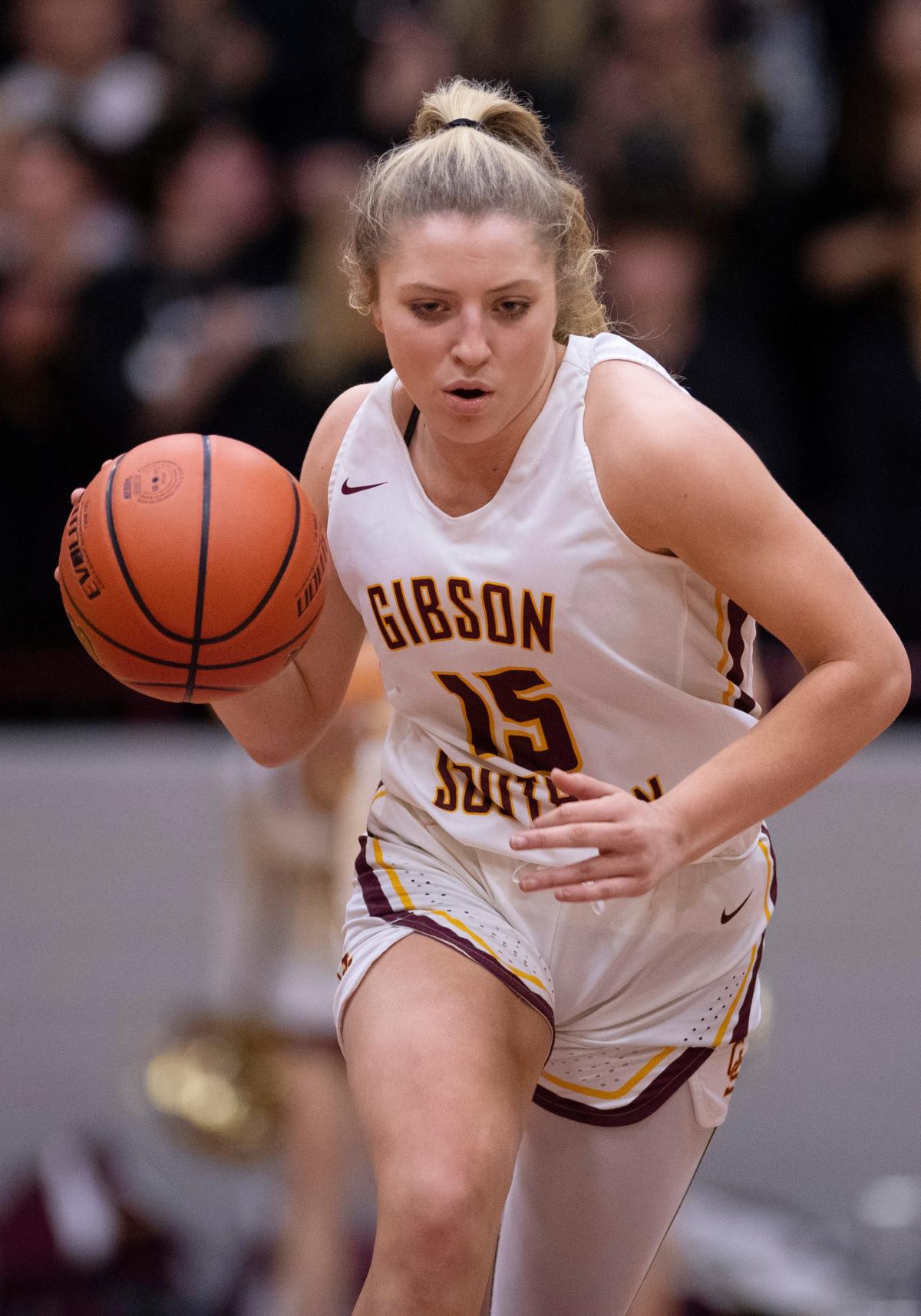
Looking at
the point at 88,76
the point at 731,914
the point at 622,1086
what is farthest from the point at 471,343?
the point at 88,76

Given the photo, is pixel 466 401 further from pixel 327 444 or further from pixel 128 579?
pixel 128 579

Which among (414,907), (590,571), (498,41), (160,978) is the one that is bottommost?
(160,978)

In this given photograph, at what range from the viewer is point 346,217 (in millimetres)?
6520

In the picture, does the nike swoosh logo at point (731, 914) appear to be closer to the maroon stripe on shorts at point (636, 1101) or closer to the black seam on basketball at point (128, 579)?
the maroon stripe on shorts at point (636, 1101)

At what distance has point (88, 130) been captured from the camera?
23.5 ft

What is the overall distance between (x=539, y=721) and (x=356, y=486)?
0.50 metres

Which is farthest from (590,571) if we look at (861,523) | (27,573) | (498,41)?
(498,41)

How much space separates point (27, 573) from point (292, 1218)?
2.55 m

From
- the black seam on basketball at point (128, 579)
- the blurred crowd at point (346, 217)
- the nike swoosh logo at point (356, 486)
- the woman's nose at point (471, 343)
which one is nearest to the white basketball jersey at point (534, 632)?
the nike swoosh logo at point (356, 486)

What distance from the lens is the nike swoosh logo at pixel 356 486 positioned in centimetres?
299

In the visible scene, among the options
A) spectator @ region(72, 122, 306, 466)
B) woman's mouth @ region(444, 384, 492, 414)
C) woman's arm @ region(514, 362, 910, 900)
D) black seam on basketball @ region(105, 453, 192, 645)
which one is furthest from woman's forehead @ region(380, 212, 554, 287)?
spectator @ region(72, 122, 306, 466)

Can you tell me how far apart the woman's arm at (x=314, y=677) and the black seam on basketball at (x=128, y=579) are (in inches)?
11.0

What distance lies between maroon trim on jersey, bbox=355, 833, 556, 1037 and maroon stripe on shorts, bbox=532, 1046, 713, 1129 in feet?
0.45

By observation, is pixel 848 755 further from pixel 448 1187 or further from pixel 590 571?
pixel 448 1187
